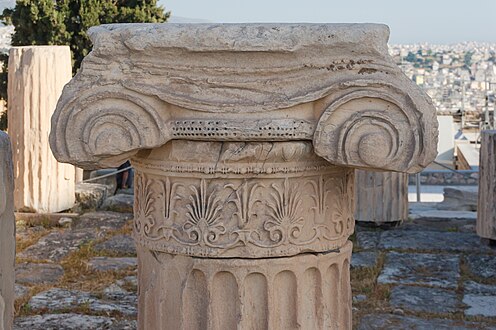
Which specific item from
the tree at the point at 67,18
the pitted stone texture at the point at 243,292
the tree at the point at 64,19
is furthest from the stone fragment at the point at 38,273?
the tree at the point at 67,18

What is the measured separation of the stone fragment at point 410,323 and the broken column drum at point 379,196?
8.45 ft

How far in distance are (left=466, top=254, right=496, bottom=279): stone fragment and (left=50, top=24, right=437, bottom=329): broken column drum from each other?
124 inches

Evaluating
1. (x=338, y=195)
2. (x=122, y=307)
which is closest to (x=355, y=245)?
(x=122, y=307)

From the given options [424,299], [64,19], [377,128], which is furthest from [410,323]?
Answer: [64,19]

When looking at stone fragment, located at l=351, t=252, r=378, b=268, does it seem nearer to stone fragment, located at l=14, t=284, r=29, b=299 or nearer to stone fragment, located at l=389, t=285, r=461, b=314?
stone fragment, located at l=389, t=285, r=461, b=314

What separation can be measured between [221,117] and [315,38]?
0.50m

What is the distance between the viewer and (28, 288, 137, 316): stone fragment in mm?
5723

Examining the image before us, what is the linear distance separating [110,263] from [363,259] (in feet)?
6.66

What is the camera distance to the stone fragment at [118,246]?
729 cm

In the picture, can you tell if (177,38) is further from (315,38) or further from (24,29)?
(24,29)

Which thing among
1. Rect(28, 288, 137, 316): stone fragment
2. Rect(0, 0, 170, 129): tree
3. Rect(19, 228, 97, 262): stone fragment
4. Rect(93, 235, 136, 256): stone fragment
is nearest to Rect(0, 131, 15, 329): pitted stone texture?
Rect(28, 288, 137, 316): stone fragment

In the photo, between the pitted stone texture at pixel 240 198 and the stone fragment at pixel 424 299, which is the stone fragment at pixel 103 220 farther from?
the pitted stone texture at pixel 240 198

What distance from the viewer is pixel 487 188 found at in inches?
294

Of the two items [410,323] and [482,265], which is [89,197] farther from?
[410,323]
